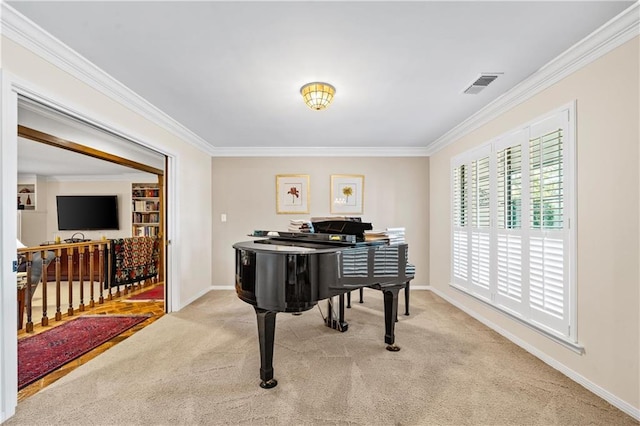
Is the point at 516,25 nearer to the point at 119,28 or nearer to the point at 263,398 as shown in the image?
the point at 119,28

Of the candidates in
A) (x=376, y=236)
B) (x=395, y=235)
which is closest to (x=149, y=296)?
(x=376, y=236)

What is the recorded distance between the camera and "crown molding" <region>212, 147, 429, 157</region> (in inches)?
188

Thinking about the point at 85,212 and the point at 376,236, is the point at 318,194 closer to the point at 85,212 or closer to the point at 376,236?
the point at 376,236

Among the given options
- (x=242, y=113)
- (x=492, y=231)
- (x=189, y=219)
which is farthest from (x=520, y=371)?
(x=189, y=219)

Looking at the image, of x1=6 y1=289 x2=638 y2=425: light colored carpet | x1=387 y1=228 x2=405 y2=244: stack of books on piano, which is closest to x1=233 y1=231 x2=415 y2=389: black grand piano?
x1=387 y1=228 x2=405 y2=244: stack of books on piano

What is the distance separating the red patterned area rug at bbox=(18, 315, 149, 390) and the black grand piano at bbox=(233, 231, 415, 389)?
1.67 m

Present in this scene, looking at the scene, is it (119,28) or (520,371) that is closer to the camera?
(119,28)

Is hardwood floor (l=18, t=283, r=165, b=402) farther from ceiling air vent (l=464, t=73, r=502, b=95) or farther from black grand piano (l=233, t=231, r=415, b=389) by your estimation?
ceiling air vent (l=464, t=73, r=502, b=95)

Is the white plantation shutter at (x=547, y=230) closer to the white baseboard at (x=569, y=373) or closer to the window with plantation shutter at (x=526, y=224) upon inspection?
the window with plantation shutter at (x=526, y=224)

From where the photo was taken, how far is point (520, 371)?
88.2 inches

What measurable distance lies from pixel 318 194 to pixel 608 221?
3.54 meters

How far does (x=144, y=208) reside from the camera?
277 inches

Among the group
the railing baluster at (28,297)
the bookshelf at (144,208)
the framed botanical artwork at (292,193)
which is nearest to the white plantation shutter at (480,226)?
the framed botanical artwork at (292,193)

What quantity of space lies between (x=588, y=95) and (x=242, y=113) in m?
2.98
